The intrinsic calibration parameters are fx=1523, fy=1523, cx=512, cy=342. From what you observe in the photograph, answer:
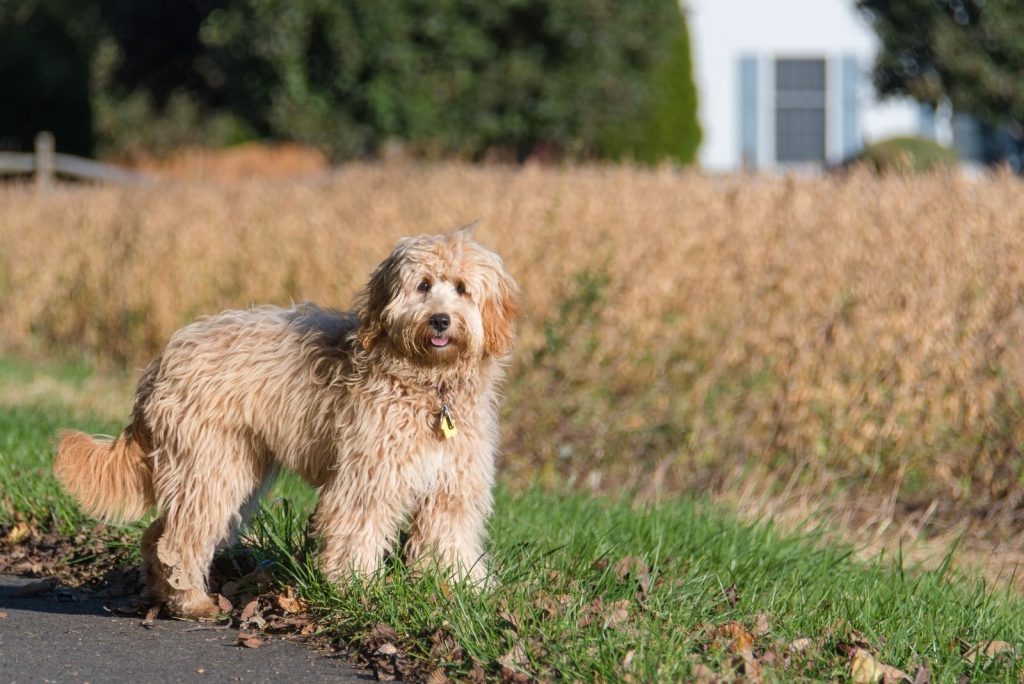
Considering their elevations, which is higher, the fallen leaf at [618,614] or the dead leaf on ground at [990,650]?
the fallen leaf at [618,614]

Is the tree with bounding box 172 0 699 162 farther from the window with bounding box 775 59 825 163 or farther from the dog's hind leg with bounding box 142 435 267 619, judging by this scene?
the dog's hind leg with bounding box 142 435 267 619

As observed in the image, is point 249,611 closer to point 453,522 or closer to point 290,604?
point 290,604

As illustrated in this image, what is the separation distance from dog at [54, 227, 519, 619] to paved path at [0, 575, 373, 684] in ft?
0.87

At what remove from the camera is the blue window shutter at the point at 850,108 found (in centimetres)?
2552

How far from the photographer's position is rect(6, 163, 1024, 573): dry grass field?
8.99m

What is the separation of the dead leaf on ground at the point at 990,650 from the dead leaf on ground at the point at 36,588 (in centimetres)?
377

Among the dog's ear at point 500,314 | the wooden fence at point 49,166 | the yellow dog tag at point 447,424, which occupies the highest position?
the wooden fence at point 49,166

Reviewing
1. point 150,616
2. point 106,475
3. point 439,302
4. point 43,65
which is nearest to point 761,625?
point 439,302

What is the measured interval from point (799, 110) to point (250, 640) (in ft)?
71.5

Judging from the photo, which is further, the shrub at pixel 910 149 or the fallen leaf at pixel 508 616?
the shrub at pixel 910 149

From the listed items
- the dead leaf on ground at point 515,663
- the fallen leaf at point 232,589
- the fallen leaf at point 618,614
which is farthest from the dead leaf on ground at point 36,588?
the fallen leaf at point 618,614

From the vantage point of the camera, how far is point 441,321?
566 cm

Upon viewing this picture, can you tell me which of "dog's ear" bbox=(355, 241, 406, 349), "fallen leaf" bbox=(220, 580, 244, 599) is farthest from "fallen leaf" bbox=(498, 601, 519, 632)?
"fallen leaf" bbox=(220, 580, 244, 599)

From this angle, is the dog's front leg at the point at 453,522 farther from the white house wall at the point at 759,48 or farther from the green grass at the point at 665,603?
the white house wall at the point at 759,48
